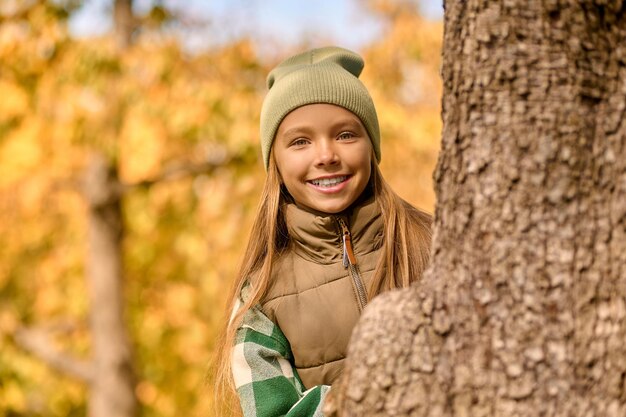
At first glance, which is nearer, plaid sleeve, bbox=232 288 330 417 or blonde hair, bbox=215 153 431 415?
plaid sleeve, bbox=232 288 330 417

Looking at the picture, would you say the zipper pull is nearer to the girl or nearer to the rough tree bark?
the girl

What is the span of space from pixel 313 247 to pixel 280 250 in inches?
4.8

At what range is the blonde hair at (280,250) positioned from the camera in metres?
2.12

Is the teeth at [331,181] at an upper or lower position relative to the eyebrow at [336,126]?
lower

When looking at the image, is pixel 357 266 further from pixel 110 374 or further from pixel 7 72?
pixel 110 374

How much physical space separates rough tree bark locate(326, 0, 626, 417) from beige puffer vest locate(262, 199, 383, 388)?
515 mm

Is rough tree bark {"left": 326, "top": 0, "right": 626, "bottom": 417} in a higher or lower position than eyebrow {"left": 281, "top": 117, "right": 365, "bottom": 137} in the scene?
lower

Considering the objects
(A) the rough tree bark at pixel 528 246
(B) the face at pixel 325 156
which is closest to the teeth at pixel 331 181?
(B) the face at pixel 325 156

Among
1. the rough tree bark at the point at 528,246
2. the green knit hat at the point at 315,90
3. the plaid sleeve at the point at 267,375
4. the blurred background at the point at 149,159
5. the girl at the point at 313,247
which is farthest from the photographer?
the blurred background at the point at 149,159

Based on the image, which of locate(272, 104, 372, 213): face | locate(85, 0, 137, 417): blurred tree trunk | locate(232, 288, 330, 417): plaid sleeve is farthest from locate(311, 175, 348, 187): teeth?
locate(85, 0, 137, 417): blurred tree trunk

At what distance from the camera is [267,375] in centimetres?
204

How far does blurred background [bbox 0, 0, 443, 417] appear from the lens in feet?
24.0

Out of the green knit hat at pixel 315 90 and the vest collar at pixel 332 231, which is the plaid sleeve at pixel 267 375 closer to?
the vest collar at pixel 332 231

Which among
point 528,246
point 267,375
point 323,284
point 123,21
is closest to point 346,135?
point 323,284
